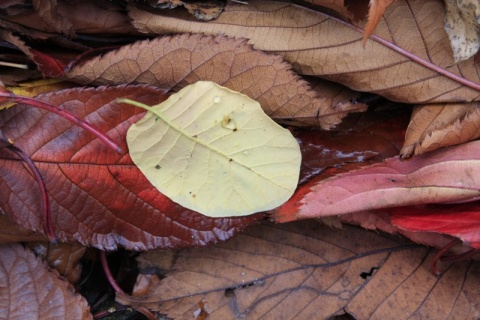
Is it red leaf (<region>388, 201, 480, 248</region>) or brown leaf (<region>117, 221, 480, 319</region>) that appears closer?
red leaf (<region>388, 201, 480, 248</region>)

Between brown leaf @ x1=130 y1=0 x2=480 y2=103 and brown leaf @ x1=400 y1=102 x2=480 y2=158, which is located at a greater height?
brown leaf @ x1=130 y1=0 x2=480 y2=103

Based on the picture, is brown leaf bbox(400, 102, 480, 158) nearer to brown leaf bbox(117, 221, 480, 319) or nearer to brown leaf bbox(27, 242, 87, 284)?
brown leaf bbox(117, 221, 480, 319)

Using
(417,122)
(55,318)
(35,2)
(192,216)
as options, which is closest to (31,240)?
(55,318)

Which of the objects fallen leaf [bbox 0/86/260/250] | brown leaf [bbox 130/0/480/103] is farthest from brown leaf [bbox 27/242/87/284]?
brown leaf [bbox 130/0/480/103]

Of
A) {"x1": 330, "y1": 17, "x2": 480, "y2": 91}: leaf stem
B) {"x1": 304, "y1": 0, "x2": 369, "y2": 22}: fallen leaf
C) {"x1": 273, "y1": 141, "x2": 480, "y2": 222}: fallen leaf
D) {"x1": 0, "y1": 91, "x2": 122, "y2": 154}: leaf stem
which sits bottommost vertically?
{"x1": 273, "y1": 141, "x2": 480, "y2": 222}: fallen leaf

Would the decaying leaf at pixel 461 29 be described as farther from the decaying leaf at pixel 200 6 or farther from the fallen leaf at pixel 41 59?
the fallen leaf at pixel 41 59
